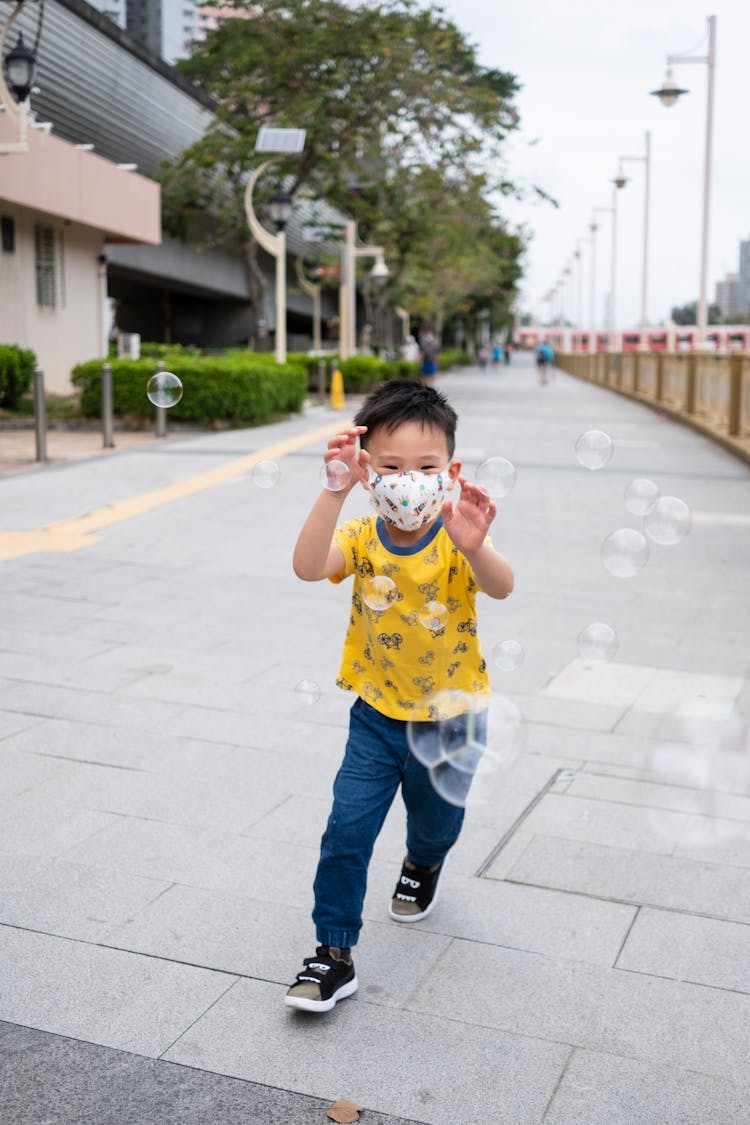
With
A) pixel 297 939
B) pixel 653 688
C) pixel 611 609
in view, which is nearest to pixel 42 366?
pixel 611 609

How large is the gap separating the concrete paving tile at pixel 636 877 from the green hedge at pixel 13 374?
15387mm

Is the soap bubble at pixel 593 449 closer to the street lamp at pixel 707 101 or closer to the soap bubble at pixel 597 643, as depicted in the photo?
the soap bubble at pixel 597 643

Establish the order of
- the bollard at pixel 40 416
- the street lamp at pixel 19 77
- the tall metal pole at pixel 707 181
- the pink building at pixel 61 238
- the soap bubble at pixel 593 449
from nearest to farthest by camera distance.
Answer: the soap bubble at pixel 593 449 < the bollard at pixel 40 416 < the street lamp at pixel 19 77 < the pink building at pixel 61 238 < the tall metal pole at pixel 707 181

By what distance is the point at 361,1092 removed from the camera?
257cm

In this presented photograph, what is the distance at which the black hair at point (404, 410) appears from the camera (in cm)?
271

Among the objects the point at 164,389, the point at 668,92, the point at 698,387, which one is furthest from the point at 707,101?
the point at 164,389

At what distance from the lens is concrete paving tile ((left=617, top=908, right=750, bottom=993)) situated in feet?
10.2

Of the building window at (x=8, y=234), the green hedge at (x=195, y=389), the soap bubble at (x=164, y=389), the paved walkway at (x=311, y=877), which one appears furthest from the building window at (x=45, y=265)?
the soap bubble at (x=164, y=389)

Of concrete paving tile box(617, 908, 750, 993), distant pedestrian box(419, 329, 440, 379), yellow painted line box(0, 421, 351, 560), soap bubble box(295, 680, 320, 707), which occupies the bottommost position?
concrete paving tile box(617, 908, 750, 993)

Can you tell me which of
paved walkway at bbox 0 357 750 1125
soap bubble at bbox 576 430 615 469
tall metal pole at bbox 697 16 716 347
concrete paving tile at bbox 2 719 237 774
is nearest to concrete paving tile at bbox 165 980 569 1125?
paved walkway at bbox 0 357 750 1125

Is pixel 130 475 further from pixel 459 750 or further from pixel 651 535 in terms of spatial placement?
pixel 459 750

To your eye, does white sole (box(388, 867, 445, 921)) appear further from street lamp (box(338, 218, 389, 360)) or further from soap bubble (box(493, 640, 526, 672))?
street lamp (box(338, 218, 389, 360))

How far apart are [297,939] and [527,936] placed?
0.61 m

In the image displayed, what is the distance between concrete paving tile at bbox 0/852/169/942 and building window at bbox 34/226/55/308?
2103 centimetres
